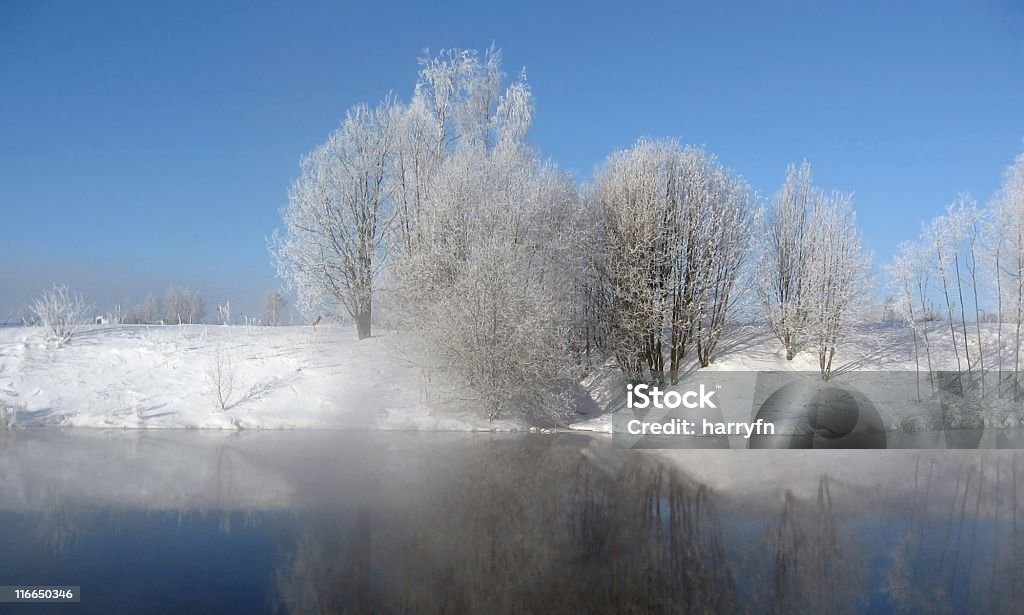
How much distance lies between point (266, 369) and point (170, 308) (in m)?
63.2

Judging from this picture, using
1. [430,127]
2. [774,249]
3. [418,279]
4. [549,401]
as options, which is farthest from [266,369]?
[774,249]

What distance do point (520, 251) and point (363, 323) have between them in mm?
7935

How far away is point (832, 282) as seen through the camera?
24.0 metres

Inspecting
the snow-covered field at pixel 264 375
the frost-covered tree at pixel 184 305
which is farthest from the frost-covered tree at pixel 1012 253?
the frost-covered tree at pixel 184 305

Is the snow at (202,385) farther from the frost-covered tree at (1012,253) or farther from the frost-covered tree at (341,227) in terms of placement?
the frost-covered tree at (1012,253)

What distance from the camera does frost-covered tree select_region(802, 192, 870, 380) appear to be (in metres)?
23.4

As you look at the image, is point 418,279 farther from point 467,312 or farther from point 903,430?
point 903,430

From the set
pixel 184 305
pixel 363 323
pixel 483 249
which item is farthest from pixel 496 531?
pixel 184 305

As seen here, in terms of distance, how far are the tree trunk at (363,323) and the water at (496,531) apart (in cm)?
1036

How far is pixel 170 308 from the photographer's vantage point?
7638 cm

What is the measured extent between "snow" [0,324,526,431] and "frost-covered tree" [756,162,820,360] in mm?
11569

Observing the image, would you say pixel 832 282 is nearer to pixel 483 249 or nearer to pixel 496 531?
pixel 483 249

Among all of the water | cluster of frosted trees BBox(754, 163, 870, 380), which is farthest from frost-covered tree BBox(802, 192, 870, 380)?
the water

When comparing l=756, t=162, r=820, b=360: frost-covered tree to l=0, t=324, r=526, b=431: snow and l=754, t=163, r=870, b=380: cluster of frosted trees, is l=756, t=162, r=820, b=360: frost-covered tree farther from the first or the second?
l=0, t=324, r=526, b=431: snow
